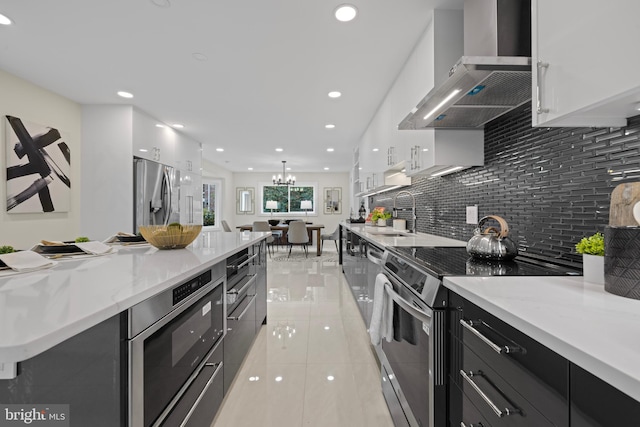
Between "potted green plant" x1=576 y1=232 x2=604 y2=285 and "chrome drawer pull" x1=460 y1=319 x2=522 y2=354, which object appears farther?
"potted green plant" x1=576 y1=232 x2=604 y2=285

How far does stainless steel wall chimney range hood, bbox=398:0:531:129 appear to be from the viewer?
1242mm

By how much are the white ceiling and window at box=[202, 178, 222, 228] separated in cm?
543

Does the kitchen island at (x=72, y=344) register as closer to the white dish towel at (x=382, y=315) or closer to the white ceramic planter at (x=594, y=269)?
the white dish towel at (x=382, y=315)

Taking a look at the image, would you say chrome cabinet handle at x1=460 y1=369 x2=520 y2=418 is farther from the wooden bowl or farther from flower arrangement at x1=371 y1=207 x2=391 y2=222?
flower arrangement at x1=371 y1=207 x2=391 y2=222

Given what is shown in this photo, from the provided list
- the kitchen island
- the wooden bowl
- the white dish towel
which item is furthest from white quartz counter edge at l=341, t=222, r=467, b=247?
the kitchen island

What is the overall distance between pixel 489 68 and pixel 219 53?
2255mm

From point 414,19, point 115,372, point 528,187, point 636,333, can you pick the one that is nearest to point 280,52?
point 414,19

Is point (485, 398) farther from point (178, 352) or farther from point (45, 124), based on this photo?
point (45, 124)

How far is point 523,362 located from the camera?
0.69m

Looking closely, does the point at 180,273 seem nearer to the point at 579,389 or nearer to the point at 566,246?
the point at 579,389

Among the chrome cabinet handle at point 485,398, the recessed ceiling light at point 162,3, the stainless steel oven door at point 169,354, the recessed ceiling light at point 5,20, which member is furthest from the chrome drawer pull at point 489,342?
the recessed ceiling light at point 5,20

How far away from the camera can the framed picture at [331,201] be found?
10633 millimetres

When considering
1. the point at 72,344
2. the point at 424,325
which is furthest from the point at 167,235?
the point at 424,325

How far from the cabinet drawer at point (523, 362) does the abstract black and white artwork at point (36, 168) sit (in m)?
4.21
